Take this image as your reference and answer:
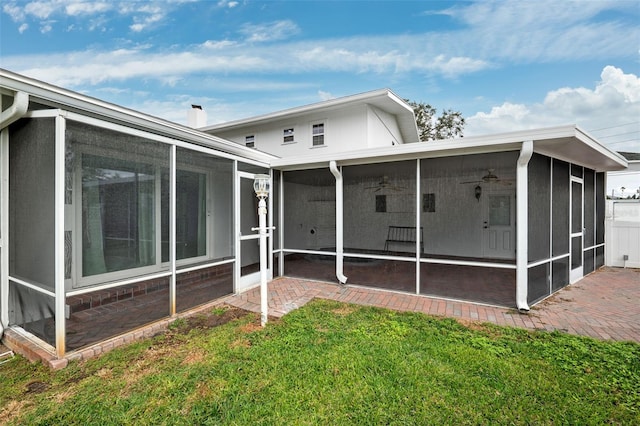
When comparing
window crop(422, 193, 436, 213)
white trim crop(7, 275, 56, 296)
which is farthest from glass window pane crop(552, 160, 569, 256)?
white trim crop(7, 275, 56, 296)

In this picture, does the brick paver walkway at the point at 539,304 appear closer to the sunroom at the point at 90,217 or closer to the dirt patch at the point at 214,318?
the dirt patch at the point at 214,318

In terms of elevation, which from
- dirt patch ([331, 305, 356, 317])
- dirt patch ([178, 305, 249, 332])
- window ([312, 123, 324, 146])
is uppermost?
window ([312, 123, 324, 146])

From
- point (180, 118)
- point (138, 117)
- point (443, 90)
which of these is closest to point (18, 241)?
point (138, 117)

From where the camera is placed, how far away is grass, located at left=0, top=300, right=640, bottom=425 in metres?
2.28

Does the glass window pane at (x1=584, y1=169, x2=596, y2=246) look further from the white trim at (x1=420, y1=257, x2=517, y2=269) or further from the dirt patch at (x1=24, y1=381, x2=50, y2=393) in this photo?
the dirt patch at (x1=24, y1=381, x2=50, y2=393)

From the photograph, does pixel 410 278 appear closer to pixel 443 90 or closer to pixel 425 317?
pixel 425 317

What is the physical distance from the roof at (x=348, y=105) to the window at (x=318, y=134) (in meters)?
0.50

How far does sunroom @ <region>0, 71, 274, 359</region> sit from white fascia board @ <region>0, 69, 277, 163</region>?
0.04 feet

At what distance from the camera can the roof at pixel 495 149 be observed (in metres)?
4.16

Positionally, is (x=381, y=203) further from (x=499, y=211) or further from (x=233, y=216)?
(x=499, y=211)

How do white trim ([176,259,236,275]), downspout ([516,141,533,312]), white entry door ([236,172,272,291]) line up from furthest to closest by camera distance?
white entry door ([236,172,272,291]) → downspout ([516,141,533,312]) → white trim ([176,259,236,275])

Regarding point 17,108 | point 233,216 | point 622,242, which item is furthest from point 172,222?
point 622,242

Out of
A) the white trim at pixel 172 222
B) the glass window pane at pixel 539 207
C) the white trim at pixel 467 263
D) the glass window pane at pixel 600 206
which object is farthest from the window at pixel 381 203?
the glass window pane at pixel 600 206

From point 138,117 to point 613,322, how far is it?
6863 millimetres
